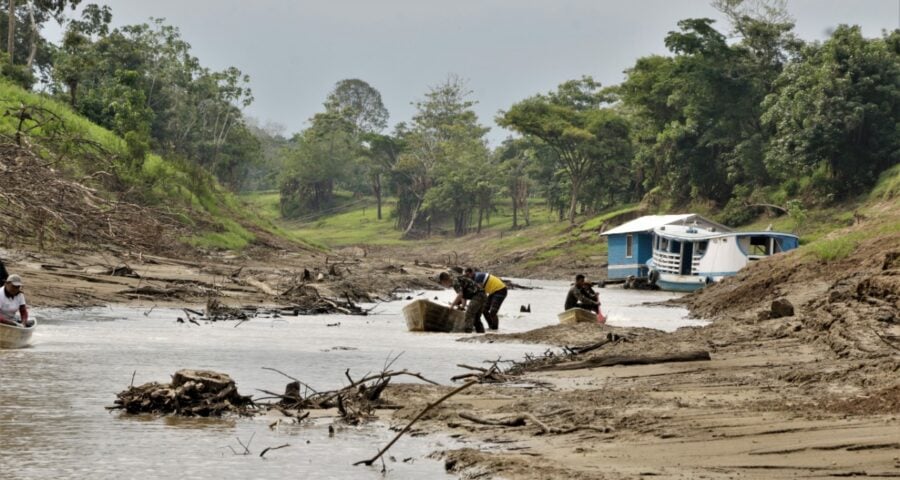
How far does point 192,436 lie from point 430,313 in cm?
1428

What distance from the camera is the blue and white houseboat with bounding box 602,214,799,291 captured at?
4788 centimetres

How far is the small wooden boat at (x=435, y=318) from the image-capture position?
26234 millimetres

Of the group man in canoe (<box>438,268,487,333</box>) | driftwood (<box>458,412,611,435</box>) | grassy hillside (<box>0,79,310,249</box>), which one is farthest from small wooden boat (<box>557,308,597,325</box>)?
grassy hillside (<box>0,79,310,249</box>)

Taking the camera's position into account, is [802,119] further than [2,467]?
Yes

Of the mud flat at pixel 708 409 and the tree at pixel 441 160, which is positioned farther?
the tree at pixel 441 160

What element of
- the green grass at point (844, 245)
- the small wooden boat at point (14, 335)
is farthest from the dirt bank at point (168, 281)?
the green grass at point (844, 245)

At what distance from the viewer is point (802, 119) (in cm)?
5909

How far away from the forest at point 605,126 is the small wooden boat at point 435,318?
15287 mm

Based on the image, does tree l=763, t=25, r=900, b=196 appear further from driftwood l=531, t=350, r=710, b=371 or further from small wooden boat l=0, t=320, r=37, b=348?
small wooden boat l=0, t=320, r=37, b=348

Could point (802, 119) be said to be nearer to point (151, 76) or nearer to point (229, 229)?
point (229, 229)

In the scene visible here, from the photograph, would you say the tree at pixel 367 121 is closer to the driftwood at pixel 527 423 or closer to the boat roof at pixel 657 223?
the boat roof at pixel 657 223

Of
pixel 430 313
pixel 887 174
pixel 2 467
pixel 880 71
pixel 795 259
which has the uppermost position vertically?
pixel 880 71

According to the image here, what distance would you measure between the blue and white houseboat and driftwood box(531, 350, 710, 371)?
29084 millimetres

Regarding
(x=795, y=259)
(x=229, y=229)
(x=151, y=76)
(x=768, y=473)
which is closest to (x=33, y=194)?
(x=768, y=473)
